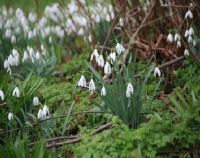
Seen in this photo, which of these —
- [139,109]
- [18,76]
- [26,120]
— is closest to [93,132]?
[139,109]

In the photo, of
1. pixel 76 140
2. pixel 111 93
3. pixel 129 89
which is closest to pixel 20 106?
pixel 76 140

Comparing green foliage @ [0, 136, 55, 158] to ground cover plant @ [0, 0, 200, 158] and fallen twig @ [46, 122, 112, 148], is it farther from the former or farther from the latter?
fallen twig @ [46, 122, 112, 148]

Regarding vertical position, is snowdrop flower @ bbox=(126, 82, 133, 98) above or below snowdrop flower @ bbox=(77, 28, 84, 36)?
below

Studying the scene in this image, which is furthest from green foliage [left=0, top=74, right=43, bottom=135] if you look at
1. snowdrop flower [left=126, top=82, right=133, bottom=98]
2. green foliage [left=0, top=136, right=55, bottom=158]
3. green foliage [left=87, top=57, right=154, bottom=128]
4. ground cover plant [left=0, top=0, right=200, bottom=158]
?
snowdrop flower [left=126, top=82, right=133, bottom=98]

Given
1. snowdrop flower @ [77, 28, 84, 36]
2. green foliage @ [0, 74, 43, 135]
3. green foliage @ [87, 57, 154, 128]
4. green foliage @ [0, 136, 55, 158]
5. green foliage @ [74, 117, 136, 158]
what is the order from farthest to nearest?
snowdrop flower @ [77, 28, 84, 36] < green foliage @ [0, 74, 43, 135] < green foliage @ [87, 57, 154, 128] < green foliage @ [0, 136, 55, 158] < green foliage @ [74, 117, 136, 158]

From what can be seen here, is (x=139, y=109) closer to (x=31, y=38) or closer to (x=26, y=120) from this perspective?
(x=26, y=120)

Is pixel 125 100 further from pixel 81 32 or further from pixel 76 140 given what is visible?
pixel 81 32

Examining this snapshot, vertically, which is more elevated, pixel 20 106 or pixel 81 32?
pixel 81 32

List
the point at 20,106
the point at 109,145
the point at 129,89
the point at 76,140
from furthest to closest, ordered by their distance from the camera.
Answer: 1. the point at 20,106
2. the point at 76,140
3. the point at 129,89
4. the point at 109,145

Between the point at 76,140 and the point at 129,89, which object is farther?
the point at 76,140

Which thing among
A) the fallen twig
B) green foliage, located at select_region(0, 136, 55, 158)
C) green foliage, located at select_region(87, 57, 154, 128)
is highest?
green foliage, located at select_region(87, 57, 154, 128)
